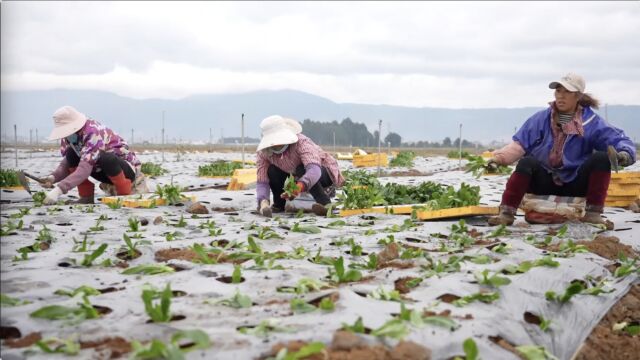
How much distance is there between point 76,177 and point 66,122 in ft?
1.68

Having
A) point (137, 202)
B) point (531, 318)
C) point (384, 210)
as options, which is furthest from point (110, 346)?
point (137, 202)

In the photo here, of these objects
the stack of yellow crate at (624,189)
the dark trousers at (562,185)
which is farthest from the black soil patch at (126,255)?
the stack of yellow crate at (624,189)

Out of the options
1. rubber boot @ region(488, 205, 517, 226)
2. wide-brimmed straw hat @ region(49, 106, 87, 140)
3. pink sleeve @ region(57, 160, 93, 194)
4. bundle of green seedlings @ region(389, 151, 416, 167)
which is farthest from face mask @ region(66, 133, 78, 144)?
bundle of green seedlings @ region(389, 151, 416, 167)

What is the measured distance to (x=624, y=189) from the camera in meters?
5.78

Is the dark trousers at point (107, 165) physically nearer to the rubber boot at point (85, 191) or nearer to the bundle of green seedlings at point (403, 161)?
the rubber boot at point (85, 191)

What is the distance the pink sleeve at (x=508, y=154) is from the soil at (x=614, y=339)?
1669 millimetres

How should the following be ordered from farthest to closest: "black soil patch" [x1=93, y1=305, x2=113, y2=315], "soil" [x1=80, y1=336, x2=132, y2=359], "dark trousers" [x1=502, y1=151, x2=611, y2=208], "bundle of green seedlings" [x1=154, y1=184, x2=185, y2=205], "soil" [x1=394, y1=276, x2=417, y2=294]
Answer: "bundle of green seedlings" [x1=154, y1=184, x2=185, y2=205], "dark trousers" [x1=502, y1=151, x2=611, y2=208], "soil" [x1=394, y1=276, x2=417, y2=294], "black soil patch" [x1=93, y1=305, x2=113, y2=315], "soil" [x1=80, y1=336, x2=132, y2=359]

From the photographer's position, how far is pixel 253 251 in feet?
10.6

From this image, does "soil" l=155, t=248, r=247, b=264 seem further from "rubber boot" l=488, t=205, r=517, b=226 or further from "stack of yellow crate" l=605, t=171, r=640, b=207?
"stack of yellow crate" l=605, t=171, r=640, b=207

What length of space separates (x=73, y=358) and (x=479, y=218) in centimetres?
363

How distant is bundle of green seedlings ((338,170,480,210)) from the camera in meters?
4.84

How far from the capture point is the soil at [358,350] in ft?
5.94

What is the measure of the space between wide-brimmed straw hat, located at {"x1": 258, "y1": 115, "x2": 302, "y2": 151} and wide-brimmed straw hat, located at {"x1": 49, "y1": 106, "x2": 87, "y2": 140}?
5.92ft

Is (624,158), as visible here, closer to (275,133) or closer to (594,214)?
(594,214)
